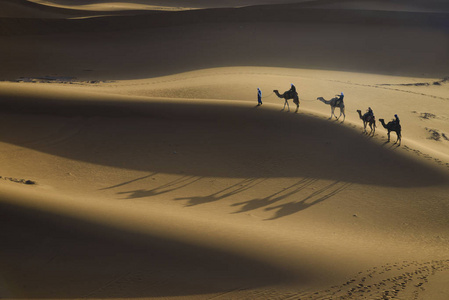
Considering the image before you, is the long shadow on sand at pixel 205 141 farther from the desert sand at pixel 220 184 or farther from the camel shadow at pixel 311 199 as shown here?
the camel shadow at pixel 311 199

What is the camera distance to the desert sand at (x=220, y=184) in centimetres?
962

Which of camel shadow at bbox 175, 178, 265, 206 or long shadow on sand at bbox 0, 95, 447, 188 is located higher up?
long shadow on sand at bbox 0, 95, 447, 188

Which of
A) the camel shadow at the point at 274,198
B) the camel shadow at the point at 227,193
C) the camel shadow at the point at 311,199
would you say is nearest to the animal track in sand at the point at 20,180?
the camel shadow at the point at 227,193

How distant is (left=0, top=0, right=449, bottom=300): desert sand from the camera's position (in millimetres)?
9625

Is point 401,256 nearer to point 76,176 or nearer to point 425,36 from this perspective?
point 76,176

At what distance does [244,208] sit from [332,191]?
9.34 ft

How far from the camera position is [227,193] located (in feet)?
47.4

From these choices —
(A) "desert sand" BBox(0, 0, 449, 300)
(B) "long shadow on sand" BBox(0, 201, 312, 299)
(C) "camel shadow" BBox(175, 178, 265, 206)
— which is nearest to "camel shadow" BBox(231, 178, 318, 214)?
(A) "desert sand" BBox(0, 0, 449, 300)

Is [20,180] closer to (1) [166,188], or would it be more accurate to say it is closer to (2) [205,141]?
(1) [166,188]

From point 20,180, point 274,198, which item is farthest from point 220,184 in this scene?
point 20,180

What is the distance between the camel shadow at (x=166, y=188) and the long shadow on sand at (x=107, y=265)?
3548 mm

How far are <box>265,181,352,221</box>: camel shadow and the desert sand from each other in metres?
0.07

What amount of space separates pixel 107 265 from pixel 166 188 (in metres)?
5.25

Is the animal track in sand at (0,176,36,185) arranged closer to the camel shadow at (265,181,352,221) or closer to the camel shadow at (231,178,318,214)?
the camel shadow at (231,178,318,214)
